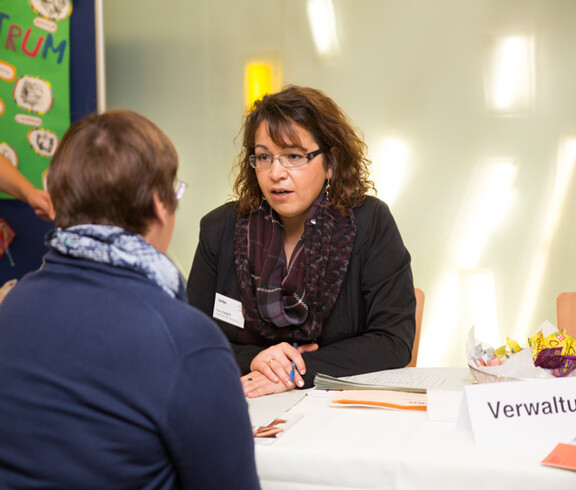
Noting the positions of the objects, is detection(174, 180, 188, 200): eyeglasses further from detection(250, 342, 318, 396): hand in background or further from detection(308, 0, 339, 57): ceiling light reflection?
detection(308, 0, 339, 57): ceiling light reflection

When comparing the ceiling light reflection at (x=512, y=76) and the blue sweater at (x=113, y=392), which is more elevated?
the ceiling light reflection at (x=512, y=76)

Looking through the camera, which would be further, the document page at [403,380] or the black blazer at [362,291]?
the black blazer at [362,291]

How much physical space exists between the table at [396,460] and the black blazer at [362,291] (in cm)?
55

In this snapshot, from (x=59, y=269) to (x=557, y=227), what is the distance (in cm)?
282

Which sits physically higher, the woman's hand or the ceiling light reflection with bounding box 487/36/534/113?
the ceiling light reflection with bounding box 487/36/534/113

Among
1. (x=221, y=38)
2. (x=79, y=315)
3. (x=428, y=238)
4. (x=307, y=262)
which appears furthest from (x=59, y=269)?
(x=221, y=38)

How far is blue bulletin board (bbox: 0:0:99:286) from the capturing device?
106 inches

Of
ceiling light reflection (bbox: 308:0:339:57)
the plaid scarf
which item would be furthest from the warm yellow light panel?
the plaid scarf

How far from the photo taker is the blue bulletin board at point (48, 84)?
2.71 meters

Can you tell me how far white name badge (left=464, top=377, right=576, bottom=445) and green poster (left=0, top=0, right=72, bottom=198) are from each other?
2171 mm

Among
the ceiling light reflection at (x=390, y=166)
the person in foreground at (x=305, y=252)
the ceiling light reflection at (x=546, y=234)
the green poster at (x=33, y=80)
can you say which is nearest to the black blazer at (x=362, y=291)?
the person in foreground at (x=305, y=252)

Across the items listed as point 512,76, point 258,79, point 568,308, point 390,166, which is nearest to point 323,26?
point 258,79

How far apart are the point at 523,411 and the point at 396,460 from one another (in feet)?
0.81

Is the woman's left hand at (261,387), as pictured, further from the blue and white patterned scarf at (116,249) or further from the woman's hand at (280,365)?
the blue and white patterned scarf at (116,249)
